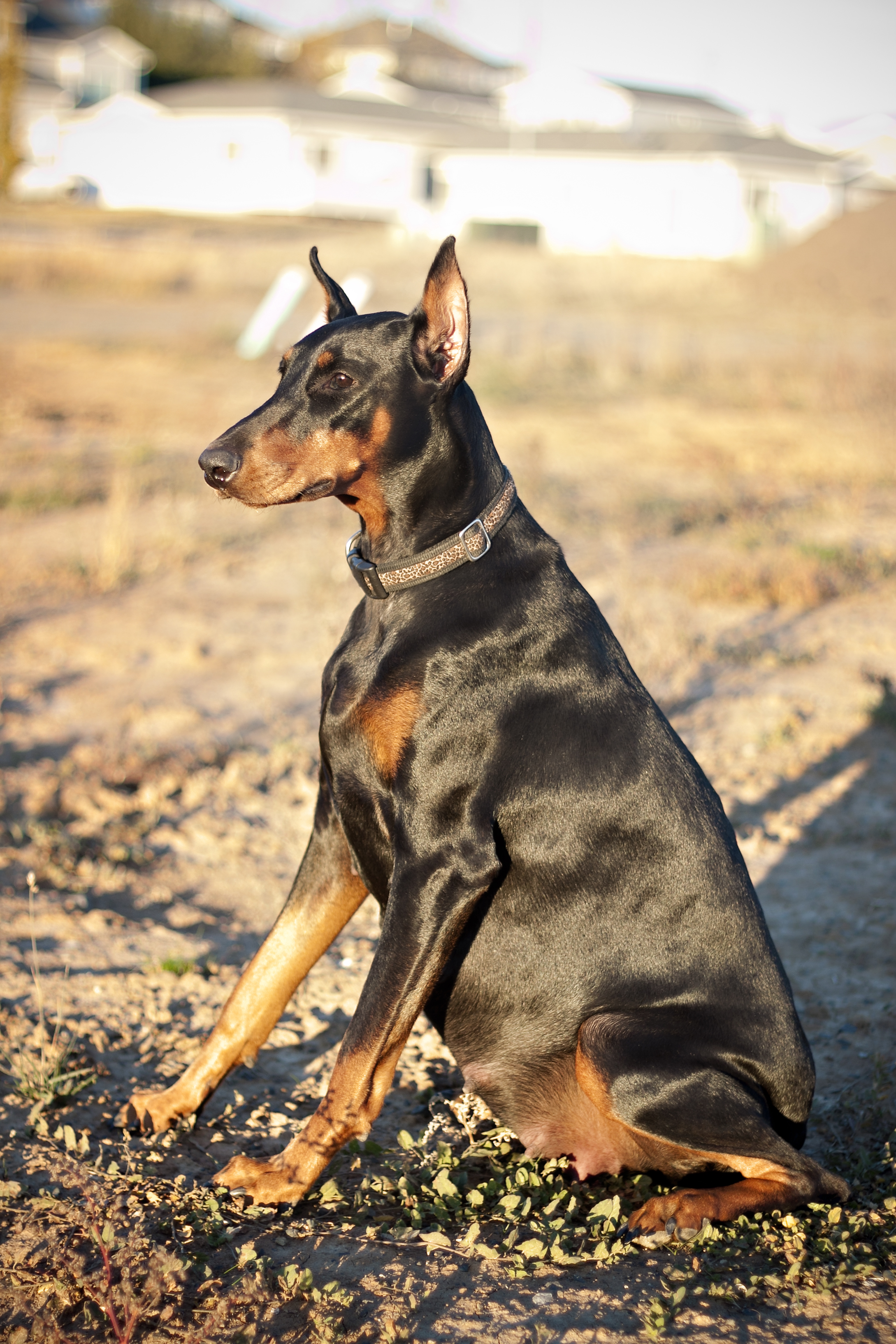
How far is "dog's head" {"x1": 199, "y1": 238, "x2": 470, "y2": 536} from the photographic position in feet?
8.95

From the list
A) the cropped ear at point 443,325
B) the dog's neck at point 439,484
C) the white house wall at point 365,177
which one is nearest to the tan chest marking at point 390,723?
the dog's neck at point 439,484

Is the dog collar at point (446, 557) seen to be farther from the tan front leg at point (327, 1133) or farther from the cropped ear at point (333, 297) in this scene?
the tan front leg at point (327, 1133)

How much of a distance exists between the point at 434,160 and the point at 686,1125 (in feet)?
175

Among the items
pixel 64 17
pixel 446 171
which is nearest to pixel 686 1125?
pixel 446 171

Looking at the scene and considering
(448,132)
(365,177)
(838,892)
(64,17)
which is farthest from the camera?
(64,17)

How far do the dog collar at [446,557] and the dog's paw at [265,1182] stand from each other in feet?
4.54

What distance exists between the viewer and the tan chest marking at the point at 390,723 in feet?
8.65

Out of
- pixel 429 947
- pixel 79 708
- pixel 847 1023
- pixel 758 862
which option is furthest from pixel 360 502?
pixel 79 708

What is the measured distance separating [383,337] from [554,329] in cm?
1950

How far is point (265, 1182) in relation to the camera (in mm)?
2654

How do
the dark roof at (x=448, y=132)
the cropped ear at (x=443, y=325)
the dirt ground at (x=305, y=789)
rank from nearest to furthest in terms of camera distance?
the dirt ground at (x=305, y=789) → the cropped ear at (x=443, y=325) → the dark roof at (x=448, y=132)

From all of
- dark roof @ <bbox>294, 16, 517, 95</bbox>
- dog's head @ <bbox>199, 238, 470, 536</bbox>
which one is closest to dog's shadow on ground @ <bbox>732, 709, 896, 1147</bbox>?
dog's head @ <bbox>199, 238, 470, 536</bbox>

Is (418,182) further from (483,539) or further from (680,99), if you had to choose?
(483,539)

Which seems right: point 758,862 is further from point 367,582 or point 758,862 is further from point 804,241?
point 804,241
